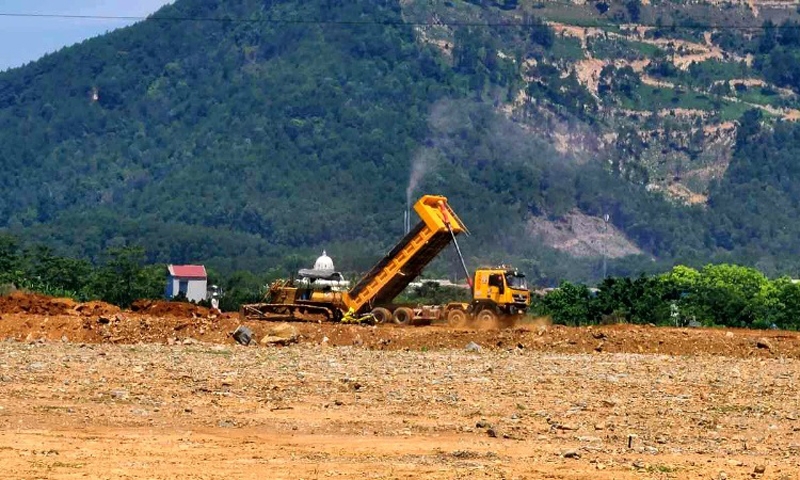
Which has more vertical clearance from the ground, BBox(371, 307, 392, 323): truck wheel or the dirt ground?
the dirt ground

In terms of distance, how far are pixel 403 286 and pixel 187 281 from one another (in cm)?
8727

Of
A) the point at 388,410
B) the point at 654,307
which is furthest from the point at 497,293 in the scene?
the point at 388,410

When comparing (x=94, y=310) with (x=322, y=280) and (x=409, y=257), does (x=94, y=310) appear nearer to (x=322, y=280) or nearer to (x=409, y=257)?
(x=322, y=280)

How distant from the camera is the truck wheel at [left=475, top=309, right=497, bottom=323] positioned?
52062 mm

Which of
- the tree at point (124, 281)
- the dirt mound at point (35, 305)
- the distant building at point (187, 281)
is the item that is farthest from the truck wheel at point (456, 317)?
the distant building at point (187, 281)

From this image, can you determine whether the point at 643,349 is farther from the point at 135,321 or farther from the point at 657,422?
the point at 657,422

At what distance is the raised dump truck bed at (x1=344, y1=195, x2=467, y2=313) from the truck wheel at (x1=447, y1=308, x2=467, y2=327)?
227 centimetres

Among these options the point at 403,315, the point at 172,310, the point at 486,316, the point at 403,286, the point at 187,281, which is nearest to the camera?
the point at 172,310

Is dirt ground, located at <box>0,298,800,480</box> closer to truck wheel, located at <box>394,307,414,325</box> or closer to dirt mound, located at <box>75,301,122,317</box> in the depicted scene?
dirt mound, located at <box>75,301,122,317</box>

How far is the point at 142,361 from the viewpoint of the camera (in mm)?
33469

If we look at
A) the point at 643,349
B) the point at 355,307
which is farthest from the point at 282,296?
the point at 643,349

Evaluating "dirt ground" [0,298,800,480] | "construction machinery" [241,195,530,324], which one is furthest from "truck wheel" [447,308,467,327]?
"dirt ground" [0,298,800,480]

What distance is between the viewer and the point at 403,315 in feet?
177

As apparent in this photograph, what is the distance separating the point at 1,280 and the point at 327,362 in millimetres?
50592
